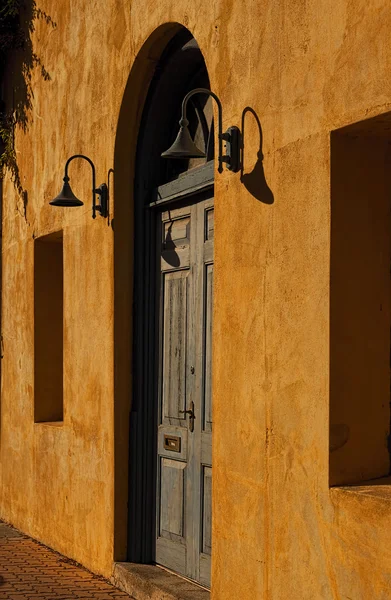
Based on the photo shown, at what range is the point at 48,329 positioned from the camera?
1016cm

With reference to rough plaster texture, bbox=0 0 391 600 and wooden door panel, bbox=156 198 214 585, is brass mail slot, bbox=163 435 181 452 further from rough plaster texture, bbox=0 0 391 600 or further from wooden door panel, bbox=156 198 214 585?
rough plaster texture, bbox=0 0 391 600

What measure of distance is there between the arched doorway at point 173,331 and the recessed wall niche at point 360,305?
1866 mm

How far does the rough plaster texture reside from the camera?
4.86 m

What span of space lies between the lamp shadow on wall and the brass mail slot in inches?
85.8

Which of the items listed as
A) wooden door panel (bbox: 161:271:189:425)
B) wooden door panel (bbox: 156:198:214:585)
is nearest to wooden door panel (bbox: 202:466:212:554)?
wooden door panel (bbox: 156:198:214:585)

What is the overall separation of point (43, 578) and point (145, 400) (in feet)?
5.09

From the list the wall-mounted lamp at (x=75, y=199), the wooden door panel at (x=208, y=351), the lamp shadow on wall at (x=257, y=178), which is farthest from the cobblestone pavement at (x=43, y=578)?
the lamp shadow on wall at (x=257, y=178)

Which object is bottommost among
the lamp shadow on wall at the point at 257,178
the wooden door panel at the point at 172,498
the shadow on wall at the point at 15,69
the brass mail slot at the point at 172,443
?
the wooden door panel at the point at 172,498

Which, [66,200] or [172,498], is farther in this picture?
[66,200]

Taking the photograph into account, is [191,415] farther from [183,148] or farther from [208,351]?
[183,148]

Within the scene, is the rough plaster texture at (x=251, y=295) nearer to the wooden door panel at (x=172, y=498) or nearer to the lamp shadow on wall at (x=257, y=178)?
the lamp shadow on wall at (x=257, y=178)

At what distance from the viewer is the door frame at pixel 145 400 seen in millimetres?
7648

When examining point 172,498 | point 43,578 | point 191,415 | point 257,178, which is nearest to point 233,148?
point 257,178

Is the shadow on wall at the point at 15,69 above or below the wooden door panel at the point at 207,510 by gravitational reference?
above
